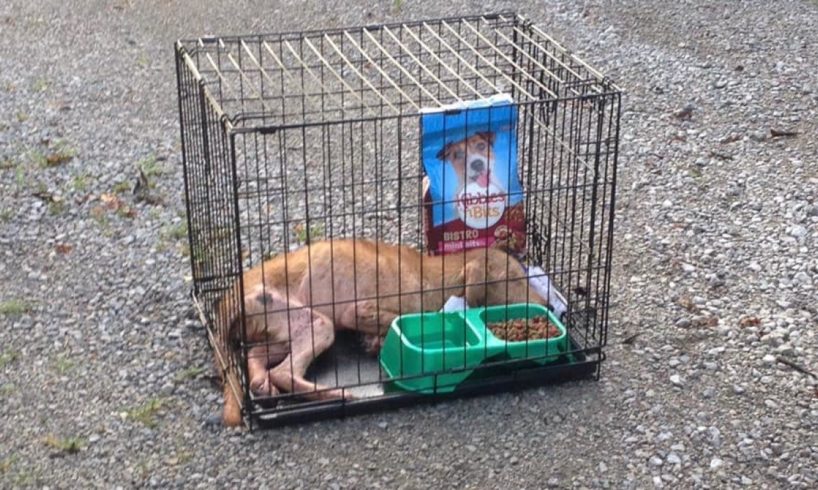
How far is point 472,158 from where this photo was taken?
16.5ft

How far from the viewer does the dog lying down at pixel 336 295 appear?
500 cm

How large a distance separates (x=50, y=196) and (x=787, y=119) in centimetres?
502

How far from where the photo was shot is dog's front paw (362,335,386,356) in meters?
5.30

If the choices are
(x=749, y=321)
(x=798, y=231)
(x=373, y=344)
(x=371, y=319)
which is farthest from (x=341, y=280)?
(x=798, y=231)

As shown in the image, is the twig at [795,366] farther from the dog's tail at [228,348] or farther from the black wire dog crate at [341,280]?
the dog's tail at [228,348]

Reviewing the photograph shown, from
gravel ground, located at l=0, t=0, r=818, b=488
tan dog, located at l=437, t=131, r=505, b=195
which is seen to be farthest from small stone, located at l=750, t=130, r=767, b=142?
tan dog, located at l=437, t=131, r=505, b=195

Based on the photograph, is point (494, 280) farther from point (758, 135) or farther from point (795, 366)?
point (758, 135)

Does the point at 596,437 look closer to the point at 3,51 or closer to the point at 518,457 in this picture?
the point at 518,457

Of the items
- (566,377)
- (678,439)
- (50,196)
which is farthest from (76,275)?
→ (678,439)

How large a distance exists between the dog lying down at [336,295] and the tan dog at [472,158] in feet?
1.26

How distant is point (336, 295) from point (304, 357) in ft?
1.09

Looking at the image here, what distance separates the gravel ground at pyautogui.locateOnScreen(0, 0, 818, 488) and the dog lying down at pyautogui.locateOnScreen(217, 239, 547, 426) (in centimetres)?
28

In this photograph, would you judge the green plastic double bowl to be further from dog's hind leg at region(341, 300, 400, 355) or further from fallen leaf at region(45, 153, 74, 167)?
fallen leaf at region(45, 153, 74, 167)

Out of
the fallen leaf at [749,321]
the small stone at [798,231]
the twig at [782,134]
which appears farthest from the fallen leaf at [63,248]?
the twig at [782,134]
